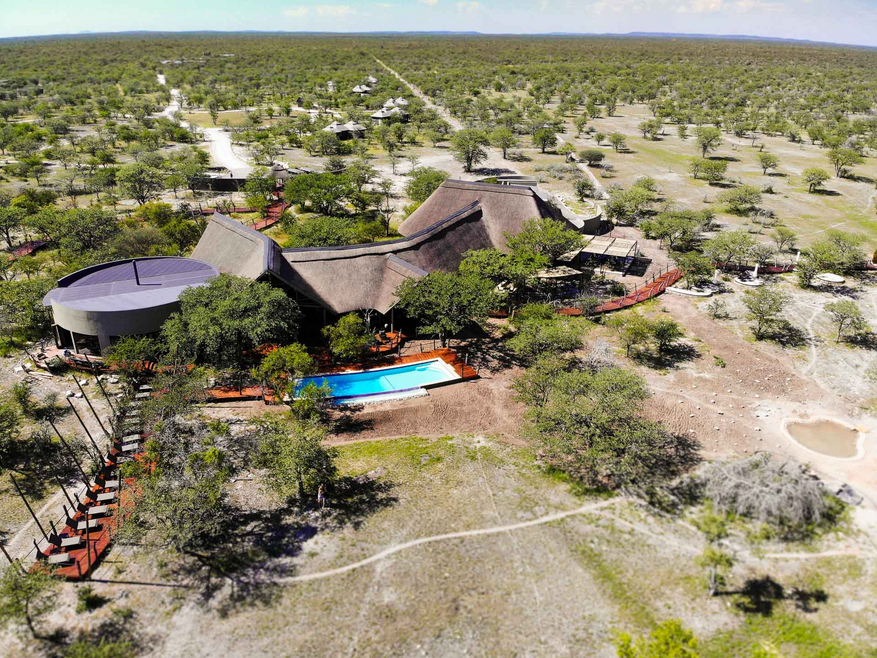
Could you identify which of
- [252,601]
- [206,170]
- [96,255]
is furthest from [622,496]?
[206,170]

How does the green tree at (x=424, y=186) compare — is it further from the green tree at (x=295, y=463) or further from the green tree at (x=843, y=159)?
the green tree at (x=843, y=159)

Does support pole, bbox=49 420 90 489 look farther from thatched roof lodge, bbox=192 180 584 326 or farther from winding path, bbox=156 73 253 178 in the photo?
winding path, bbox=156 73 253 178

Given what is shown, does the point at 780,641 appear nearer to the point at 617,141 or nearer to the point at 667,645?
the point at 667,645

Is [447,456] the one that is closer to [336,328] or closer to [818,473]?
[336,328]

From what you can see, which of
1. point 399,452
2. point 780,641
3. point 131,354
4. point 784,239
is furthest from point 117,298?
point 784,239

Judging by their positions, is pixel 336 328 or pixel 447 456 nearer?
pixel 447 456

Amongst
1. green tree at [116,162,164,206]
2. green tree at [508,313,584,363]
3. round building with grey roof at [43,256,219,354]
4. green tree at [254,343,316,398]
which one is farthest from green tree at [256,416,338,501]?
green tree at [116,162,164,206]
